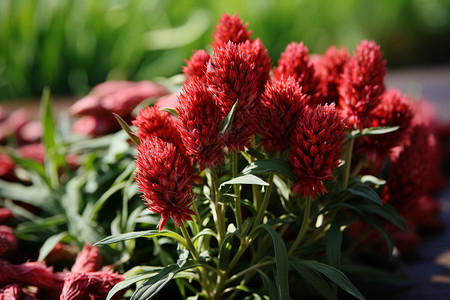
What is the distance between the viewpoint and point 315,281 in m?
0.76

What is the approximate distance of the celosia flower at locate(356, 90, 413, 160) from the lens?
85cm

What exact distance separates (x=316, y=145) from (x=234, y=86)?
0.14m

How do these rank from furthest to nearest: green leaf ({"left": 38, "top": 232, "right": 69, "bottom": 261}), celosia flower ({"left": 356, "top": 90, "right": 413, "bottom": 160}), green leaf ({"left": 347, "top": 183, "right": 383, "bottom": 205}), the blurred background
Result: the blurred background, green leaf ({"left": 38, "top": 232, "right": 69, "bottom": 261}), celosia flower ({"left": 356, "top": 90, "right": 413, "bottom": 160}), green leaf ({"left": 347, "top": 183, "right": 383, "bottom": 205})

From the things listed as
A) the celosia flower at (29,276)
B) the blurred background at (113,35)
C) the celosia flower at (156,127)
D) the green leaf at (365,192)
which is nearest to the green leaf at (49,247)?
the celosia flower at (29,276)

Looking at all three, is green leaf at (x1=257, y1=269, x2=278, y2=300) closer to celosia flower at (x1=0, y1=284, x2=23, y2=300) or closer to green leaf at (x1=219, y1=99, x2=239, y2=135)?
green leaf at (x1=219, y1=99, x2=239, y2=135)

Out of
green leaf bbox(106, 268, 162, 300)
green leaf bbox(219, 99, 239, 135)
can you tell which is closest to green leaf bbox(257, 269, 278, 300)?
green leaf bbox(106, 268, 162, 300)

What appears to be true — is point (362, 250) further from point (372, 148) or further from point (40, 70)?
point (40, 70)

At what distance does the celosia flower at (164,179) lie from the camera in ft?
2.10

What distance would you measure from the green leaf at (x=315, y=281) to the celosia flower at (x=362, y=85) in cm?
25

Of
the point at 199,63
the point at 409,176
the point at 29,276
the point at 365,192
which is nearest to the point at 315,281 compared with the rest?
the point at 365,192

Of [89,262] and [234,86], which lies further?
[89,262]

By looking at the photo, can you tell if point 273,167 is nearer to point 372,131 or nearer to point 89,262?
point 372,131

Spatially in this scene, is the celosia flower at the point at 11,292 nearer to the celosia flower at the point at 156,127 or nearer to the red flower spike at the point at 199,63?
the celosia flower at the point at 156,127

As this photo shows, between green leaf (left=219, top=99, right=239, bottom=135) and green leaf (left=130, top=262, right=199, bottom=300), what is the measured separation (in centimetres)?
22
